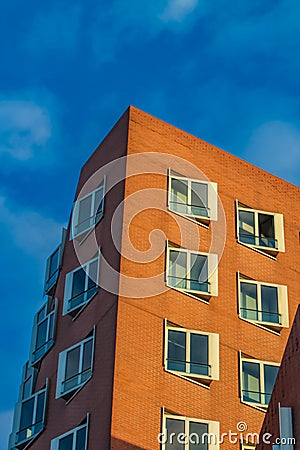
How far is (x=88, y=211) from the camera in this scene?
40312 millimetres

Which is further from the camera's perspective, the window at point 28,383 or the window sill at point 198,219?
the window at point 28,383

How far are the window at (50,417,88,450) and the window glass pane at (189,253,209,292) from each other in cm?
702

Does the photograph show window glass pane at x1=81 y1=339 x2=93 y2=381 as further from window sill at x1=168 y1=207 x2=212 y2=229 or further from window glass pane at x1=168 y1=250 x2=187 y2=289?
window sill at x1=168 y1=207 x2=212 y2=229

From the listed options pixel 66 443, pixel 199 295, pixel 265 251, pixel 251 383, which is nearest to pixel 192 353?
pixel 199 295

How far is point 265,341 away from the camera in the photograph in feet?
126

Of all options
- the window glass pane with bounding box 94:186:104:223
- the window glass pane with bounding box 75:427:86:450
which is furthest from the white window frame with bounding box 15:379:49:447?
the window glass pane with bounding box 94:186:104:223

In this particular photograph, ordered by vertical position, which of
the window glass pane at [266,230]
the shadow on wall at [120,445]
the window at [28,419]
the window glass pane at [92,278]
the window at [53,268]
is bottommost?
the shadow on wall at [120,445]

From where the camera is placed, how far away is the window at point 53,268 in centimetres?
4141

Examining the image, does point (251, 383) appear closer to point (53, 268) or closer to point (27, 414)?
point (27, 414)

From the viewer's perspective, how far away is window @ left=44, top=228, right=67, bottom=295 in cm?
4141

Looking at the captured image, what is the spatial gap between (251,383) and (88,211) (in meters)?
9.56

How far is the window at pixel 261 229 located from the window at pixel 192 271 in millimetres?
2461

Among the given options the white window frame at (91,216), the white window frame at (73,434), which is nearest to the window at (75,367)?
the white window frame at (73,434)

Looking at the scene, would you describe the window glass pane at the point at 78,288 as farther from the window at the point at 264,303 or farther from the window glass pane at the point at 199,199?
the window at the point at 264,303
